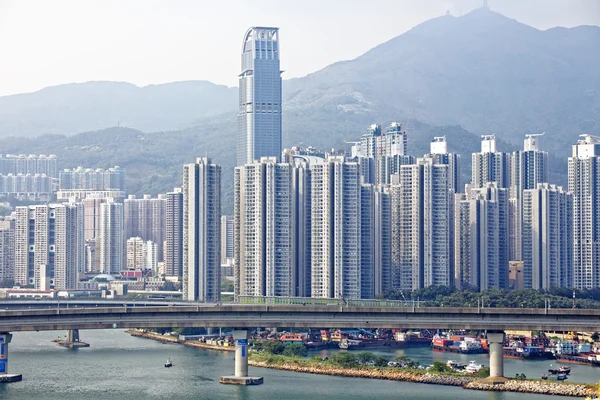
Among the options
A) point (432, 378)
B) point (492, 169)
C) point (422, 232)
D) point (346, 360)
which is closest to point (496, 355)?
point (432, 378)

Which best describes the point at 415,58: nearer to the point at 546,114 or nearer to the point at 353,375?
the point at 546,114

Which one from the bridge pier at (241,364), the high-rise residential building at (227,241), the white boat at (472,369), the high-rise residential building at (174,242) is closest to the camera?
the bridge pier at (241,364)

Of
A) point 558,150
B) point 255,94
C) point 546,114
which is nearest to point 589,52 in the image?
point 546,114

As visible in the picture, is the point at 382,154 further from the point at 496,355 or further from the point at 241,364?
the point at 496,355

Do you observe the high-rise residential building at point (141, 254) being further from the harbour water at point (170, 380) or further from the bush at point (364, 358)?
the bush at point (364, 358)

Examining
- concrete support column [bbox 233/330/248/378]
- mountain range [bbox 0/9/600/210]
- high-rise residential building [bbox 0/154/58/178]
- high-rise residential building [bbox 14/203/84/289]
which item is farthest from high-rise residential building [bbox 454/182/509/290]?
high-rise residential building [bbox 0/154/58/178]

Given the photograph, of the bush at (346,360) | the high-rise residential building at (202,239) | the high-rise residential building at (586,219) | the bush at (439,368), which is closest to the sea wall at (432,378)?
the bush at (346,360)
